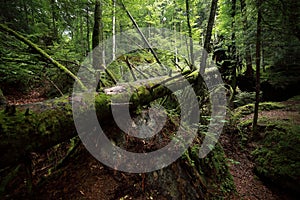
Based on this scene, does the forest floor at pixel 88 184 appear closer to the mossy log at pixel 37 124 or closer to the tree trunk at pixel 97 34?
the mossy log at pixel 37 124

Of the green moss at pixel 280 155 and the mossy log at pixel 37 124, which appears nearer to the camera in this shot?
the mossy log at pixel 37 124

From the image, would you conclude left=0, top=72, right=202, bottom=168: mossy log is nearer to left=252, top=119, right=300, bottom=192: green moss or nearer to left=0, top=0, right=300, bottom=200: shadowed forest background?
left=0, top=0, right=300, bottom=200: shadowed forest background

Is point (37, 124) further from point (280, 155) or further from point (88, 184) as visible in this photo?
point (280, 155)

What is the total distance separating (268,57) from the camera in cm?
1098

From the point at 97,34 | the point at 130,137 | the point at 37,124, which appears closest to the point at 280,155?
the point at 130,137

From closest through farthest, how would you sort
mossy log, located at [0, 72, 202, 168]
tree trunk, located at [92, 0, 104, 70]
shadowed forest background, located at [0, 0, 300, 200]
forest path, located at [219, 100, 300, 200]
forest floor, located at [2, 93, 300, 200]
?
mossy log, located at [0, 72, 202, 168]
shadowed forest background, located at [0, 0, 300, 200]
forest floor, located at [2, 93, 300, 200]
forest path, located at [219, 100, 300, 200]
tree trunk, located at [92, 0, 104, 70]

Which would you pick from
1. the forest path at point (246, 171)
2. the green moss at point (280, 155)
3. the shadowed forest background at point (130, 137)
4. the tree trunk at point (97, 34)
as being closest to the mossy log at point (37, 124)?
the shadowed forest background at point (130, 137)

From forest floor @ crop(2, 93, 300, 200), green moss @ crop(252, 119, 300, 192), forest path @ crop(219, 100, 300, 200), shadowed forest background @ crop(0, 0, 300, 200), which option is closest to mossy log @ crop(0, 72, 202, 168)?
shadowed forest background @ crop(0, 0, 300, 200)

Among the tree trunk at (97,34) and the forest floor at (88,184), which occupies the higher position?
the tree trunk at (97,34)

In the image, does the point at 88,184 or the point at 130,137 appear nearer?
the point at 88,184

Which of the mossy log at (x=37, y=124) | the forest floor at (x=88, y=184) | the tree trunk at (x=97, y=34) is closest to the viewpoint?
the mossy log at (x=37, y=124)

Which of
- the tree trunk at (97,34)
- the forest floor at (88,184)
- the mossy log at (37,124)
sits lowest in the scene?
the forest floor at (88,184)

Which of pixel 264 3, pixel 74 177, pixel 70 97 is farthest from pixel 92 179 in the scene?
pixel 264 3

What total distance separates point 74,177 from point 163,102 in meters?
3.71
